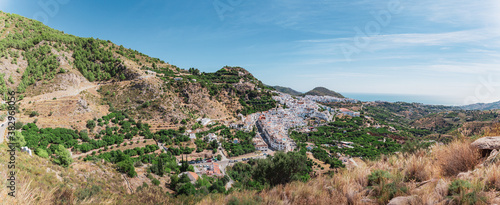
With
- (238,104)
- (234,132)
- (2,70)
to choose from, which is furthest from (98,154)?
(238,104)

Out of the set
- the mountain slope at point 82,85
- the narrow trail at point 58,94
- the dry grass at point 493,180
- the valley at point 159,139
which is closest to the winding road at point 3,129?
the valley at point 159,139

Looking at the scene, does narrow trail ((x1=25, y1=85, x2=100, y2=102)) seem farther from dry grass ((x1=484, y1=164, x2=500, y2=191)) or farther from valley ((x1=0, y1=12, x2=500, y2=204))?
dry grass ((x1=484, y1=164, x2=500, y2=191))

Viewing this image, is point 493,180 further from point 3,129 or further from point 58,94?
point 58,94

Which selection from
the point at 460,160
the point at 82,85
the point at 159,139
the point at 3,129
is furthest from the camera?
the point at 82,85

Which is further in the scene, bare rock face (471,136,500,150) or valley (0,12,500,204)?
valley (0,12,500,204)

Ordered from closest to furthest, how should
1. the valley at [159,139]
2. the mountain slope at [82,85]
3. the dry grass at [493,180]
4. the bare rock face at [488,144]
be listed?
the dry grass at [493,180]
the bare rock face at [488,144]
the valley at [159,139]
the mountain slope at [82,85]

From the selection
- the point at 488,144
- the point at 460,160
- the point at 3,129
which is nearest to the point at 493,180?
the point at 460,160

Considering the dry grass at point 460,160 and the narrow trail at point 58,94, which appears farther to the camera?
the narrow trail at point 58,94

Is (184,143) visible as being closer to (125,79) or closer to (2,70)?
(125,79)

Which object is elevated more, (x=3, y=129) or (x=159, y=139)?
(x=3, y=129)

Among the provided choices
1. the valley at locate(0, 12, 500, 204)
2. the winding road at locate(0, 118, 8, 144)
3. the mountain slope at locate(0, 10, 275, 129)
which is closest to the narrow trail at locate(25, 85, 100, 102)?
the mountain slope at locate(0, 10, 275, 129)

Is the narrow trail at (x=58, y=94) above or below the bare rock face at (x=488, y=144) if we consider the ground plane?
above

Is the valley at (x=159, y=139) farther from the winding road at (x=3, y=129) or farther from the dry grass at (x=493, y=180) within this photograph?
the dry grass at (x=493, y=180)
